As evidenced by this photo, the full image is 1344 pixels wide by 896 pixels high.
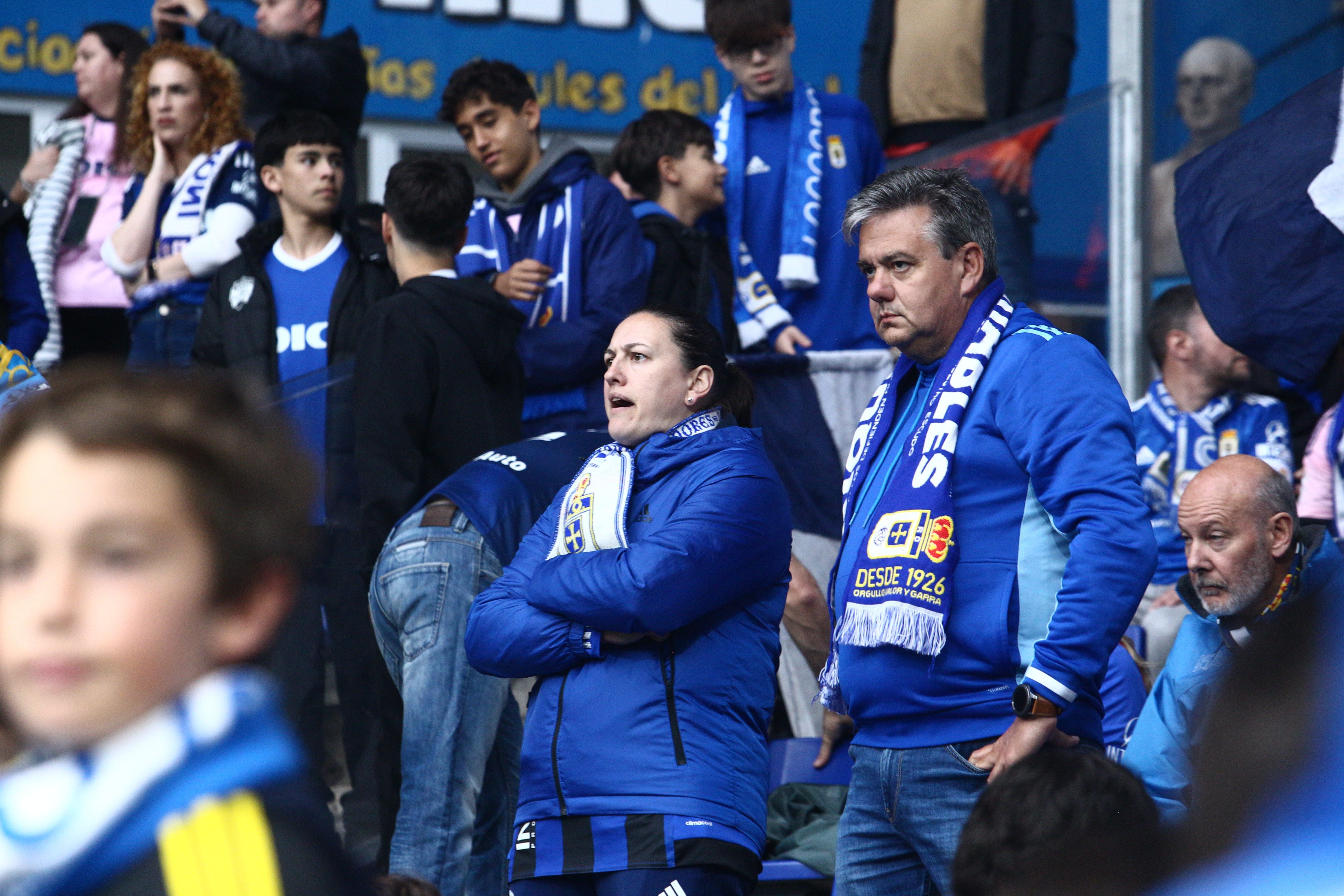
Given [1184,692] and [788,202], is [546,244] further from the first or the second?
[1184,692]

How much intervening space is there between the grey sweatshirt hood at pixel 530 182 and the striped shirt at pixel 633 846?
2.85 metres

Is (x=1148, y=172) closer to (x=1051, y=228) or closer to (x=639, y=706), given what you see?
(x=1051, y=228)

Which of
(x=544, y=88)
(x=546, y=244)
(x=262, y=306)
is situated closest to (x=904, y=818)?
(x=546, y=244)

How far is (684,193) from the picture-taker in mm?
6348

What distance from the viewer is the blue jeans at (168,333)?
6.20 metres

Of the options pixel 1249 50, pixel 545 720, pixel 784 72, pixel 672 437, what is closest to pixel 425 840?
pixel 545 720

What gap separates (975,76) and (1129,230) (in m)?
1.03

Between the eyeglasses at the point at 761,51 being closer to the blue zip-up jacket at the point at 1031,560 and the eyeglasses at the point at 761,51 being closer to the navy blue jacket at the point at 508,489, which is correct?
the navy blue jacket at the point at 508,489

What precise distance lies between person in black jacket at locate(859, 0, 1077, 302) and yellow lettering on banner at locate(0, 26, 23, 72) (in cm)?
475

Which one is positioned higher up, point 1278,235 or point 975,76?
point 975,76

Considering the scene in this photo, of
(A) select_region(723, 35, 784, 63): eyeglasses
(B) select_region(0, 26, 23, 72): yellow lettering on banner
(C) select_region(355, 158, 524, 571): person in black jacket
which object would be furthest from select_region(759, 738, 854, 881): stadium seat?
(B) select_region(0, 26, 23, 72): yellow lettering on banner

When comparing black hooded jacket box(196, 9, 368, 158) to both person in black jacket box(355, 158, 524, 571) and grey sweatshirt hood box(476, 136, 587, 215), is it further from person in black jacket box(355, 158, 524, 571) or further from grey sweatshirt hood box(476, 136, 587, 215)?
person in black jacket box(355, 158, 524, 571)

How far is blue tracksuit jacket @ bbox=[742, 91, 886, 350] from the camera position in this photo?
6605 mm

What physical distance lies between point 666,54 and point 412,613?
629cm
